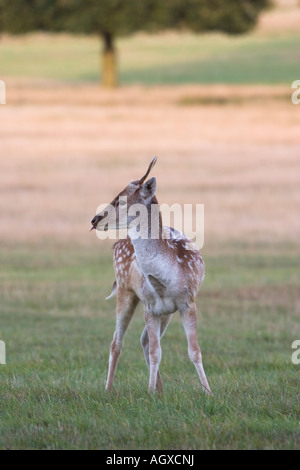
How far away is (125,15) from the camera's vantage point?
4347 centimetres

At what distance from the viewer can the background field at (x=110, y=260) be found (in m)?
5.96

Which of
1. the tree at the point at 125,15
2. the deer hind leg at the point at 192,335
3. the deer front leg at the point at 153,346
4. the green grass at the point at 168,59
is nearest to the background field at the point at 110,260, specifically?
the deer front leg at the point at 153,346

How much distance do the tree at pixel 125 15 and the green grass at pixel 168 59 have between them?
4025 millimetres

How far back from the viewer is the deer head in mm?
6645

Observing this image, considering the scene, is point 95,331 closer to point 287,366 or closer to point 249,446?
point 287,366

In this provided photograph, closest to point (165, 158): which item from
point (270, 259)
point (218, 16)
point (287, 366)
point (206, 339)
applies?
point (270, 259)

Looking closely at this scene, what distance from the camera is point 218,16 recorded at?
43.3 metres

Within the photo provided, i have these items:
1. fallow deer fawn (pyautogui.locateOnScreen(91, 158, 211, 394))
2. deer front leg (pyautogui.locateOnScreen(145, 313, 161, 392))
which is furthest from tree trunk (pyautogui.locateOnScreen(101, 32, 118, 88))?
deer front leg (pyautogui.locateOnScreen(145, 313, 161, 392))

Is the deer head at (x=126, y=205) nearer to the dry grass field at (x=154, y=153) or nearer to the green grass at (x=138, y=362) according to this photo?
the green grass at (x=138, y=362)

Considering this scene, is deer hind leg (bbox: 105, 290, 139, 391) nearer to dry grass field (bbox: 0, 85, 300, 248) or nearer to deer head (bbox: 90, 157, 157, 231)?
deer head (bbox: 90, 157, 157, 231)

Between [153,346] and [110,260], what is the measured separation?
9.91 metres

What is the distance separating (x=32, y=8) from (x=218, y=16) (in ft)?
27.1

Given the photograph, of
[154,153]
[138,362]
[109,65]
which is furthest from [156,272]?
[109,65]

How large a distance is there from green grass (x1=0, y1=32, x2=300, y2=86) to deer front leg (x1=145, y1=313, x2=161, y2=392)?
40.1m
